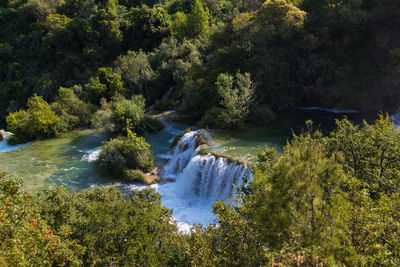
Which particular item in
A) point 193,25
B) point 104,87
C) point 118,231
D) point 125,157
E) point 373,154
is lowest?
point 125,157

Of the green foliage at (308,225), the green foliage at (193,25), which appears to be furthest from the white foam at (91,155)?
the green foliage at (193,25)

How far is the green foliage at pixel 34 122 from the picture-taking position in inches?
1130

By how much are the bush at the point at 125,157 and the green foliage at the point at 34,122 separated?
37.9 feet

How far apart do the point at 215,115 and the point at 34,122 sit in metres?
20.4

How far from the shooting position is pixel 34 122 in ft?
93.9

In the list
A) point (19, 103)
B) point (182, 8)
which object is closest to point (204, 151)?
point (19, 103)

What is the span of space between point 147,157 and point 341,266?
62.9 ft

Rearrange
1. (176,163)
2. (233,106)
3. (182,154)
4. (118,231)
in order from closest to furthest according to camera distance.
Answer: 1. (118,231)
2. (176,163)
3. (182,154)
4. (233,106)

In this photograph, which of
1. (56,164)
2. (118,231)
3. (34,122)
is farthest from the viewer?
(34,122)

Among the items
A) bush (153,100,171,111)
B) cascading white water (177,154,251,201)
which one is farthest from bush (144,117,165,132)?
cascading white water (177,154,251,201)

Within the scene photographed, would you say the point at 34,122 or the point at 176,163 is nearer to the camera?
the point at 176,163

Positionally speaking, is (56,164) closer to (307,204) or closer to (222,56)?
(222,56)

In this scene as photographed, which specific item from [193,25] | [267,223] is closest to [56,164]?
[267,223]

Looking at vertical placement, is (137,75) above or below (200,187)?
above
